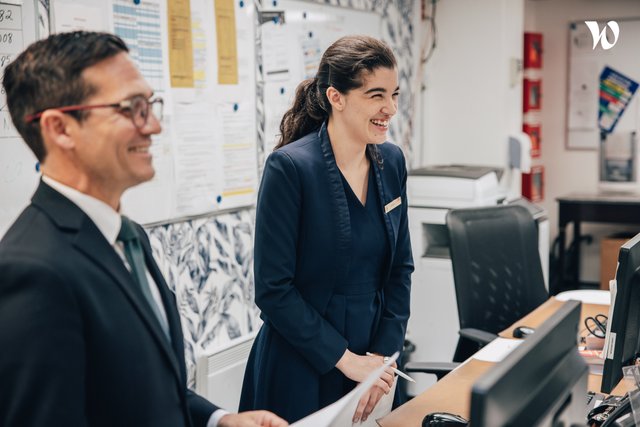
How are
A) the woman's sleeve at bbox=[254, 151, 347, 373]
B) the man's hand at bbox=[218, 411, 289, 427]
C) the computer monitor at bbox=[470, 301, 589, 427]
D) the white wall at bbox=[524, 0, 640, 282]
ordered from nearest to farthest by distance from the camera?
the computer monitor at bbox=[470, 301, 589, 427]
the man's hand at bbox=[218, 411, 289, 427]
the woman's sleeve at bbox=[254, 151, 347, 373]
the white wall at bbox=[524, 0, 640, 282]

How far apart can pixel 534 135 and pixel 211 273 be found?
3.59 metres

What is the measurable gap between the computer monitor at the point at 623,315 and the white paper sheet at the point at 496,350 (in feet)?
1.48

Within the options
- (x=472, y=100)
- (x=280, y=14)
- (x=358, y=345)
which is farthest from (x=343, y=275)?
(x=472, y=100)

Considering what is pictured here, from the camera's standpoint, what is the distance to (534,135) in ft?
19.6

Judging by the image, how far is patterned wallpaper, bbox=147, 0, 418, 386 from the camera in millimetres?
2969

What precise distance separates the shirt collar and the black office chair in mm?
1750

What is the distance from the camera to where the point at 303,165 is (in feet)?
6.58

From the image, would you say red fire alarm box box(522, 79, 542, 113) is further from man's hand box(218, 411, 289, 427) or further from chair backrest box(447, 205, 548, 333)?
man's hand box(218, 411, 289, 427)

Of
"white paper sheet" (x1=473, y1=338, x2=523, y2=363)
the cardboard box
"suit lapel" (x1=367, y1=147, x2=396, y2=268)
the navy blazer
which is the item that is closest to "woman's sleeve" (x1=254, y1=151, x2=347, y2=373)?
the navy blazer

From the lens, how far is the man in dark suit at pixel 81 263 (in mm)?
1040

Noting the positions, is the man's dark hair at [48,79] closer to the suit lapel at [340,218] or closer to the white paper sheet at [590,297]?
the suit lapel at [340,218]

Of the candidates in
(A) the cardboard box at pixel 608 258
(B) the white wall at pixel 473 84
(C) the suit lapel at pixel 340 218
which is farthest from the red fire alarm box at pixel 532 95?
(C) the suit lapel at pixel 340 218

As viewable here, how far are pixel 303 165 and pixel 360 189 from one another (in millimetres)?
192

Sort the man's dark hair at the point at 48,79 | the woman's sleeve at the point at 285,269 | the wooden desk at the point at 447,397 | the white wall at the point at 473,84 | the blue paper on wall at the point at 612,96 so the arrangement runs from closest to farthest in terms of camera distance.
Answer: the man's dark hair at the point at 48,79
the wooden desk at the point at 447,397
the woman's sleeve at the point at 285,269
the white wall at the point at 473,84
the blue paper on wall at the point at 612,96
